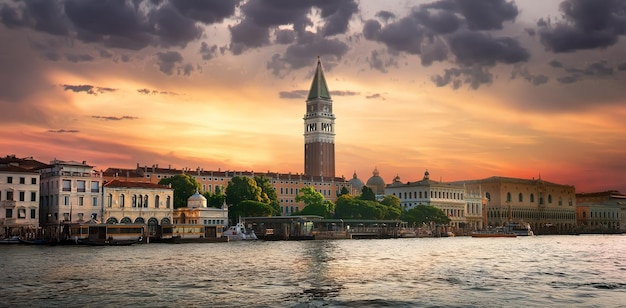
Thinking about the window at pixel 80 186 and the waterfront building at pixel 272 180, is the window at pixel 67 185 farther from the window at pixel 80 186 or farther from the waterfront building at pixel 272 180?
the waterfront building at pixel 272 180

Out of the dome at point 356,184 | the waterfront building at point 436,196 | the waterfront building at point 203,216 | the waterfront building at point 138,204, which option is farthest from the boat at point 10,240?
the dome at point 356,184

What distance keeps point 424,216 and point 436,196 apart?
19588 mm

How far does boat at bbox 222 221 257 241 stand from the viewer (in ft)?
316

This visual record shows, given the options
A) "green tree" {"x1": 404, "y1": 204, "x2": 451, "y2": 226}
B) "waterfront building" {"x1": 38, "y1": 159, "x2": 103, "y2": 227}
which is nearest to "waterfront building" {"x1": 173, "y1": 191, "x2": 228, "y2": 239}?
"waterfront building" {"x1": 38, "y1": 159, "x2": 103, "y2": 227}

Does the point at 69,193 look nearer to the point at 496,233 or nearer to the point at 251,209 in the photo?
the point at 251,209

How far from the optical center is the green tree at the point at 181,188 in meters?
105

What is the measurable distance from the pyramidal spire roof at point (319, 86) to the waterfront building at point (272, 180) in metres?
32.2

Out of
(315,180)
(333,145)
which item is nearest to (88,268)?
(315,180)

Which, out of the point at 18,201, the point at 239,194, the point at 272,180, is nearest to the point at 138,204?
the point at 18,201

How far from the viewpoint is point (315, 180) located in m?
148

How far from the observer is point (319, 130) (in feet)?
581

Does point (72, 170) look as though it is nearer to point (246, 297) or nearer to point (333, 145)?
point (246, 297)

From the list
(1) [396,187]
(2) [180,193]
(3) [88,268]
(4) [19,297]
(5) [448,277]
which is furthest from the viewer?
(1) [396,187]

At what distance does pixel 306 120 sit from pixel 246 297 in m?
151
